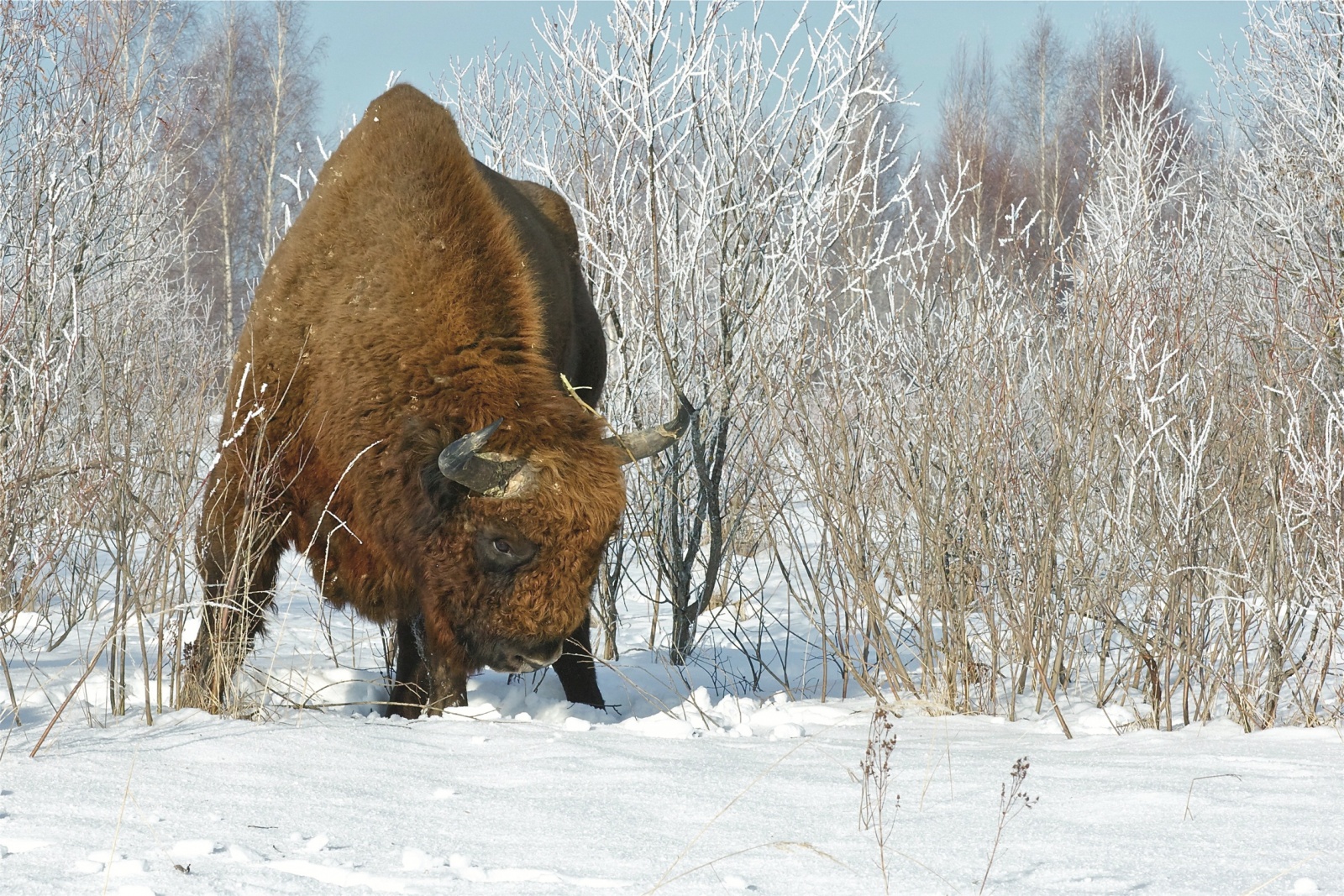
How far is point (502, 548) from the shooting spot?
13.8 feet

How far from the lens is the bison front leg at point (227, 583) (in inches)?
149

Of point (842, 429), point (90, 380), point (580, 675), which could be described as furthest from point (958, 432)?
point (90, 380)

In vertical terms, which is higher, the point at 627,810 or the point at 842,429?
the point at 842,429

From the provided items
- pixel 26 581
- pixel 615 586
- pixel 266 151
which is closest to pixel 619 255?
pixel 615 586

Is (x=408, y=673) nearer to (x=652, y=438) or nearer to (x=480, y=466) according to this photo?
(x=480, y=466)

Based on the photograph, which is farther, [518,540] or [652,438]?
[652,438]

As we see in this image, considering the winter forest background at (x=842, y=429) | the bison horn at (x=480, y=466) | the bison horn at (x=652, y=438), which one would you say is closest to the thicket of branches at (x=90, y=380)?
the winter forest background at (x=842, y=429)

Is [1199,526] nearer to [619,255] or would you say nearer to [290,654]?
[619,255]

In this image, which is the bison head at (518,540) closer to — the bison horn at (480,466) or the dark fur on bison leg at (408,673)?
the bison horn at (480,466)

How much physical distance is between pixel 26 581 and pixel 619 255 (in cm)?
348

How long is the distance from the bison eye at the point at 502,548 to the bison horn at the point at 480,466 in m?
0.14

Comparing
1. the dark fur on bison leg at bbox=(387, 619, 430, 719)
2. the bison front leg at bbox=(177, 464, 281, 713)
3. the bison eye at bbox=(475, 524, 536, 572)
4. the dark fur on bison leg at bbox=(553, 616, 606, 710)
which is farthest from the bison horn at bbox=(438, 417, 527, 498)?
the dark fur on bison leg at bbox=(553, 616, 606, 710)

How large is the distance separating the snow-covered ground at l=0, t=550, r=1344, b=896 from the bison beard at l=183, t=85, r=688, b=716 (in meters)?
0.56

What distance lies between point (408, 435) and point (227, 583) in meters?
0.90
